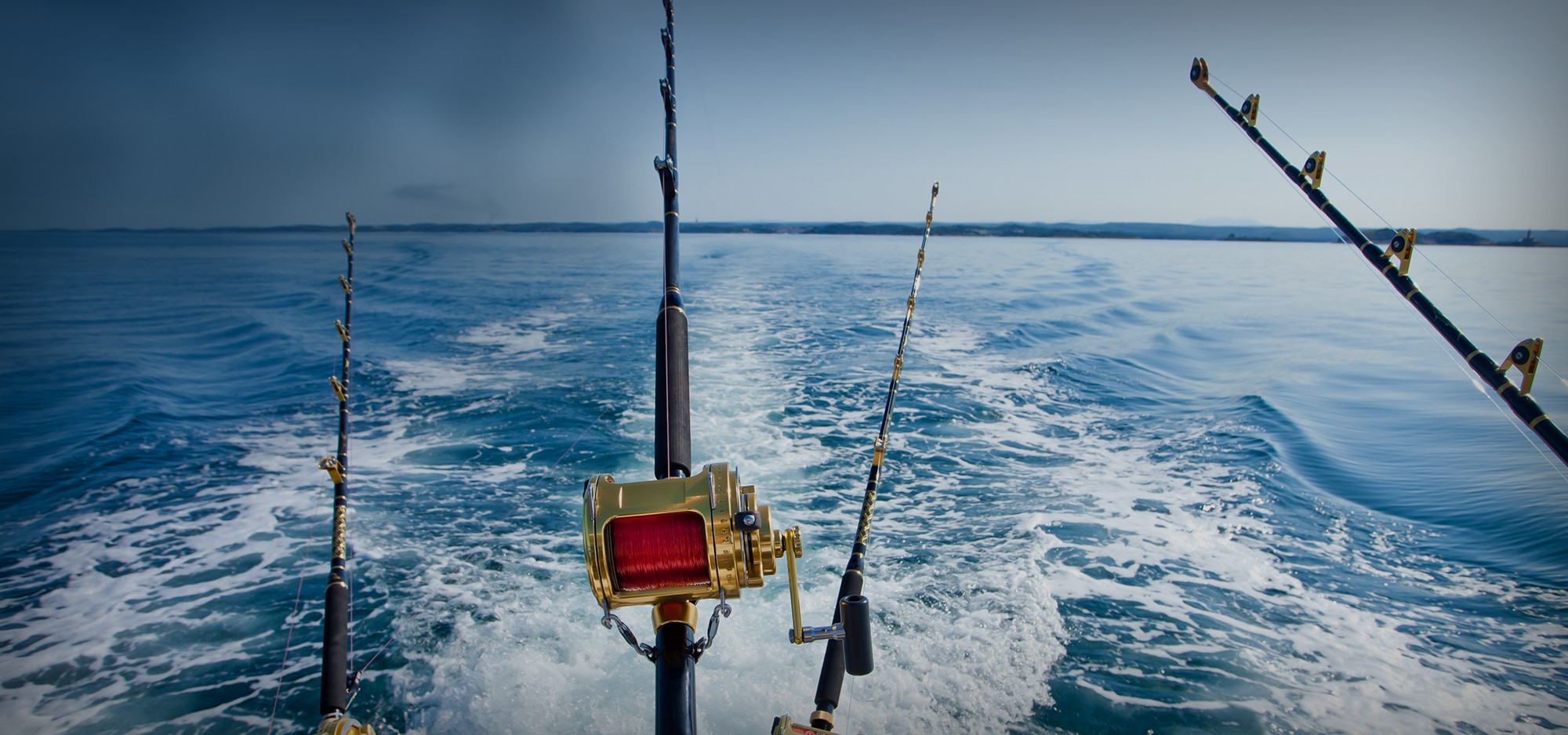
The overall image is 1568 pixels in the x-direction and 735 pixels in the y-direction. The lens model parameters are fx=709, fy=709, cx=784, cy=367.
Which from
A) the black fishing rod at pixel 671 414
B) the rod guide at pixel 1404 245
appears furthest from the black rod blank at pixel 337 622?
the rod guide at pixel 1404 245

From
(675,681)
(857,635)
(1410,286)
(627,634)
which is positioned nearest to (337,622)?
(627,634)

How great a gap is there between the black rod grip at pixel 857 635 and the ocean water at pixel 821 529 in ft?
5.49

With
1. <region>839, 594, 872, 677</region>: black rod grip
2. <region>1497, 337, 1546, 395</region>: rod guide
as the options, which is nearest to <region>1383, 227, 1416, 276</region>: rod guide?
<region>1497, 337, 1546, 395</region>: rod guide

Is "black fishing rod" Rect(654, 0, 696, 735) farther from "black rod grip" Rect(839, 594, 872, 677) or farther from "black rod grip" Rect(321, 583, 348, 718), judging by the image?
"black rod grip" Rect(321, 583, 348, 718)

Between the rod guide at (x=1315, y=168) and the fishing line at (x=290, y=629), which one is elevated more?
the rod guide at (x=1315, y=168)

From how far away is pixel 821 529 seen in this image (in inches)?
195

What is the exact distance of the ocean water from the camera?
3277 mm

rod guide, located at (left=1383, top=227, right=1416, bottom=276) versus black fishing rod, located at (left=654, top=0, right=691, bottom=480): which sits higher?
rod guide, located at (left=1383, top=227, right=1416, bottom=276)

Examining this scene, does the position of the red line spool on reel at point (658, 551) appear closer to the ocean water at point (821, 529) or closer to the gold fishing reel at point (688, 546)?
the gold fishing reel at point (688, 546)

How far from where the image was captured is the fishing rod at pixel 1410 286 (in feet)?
6.72

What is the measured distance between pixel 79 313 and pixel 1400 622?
18472mm

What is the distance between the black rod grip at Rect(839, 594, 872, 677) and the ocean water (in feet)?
5.49

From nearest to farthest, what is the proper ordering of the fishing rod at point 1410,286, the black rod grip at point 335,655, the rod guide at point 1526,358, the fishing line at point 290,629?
the rod guide at point 1526,358 → the fishing rod at point 1410,286 → the black rod grip at point 335,655 → the fishing line at point 290,629

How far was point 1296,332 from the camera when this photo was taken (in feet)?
43.9
